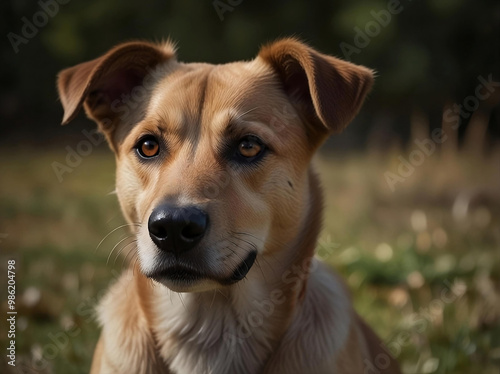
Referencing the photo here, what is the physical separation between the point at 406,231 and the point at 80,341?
434 centimetres

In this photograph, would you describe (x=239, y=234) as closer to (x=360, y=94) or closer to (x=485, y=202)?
(x=360, y=94)

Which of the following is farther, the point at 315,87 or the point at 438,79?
the point at 438,79

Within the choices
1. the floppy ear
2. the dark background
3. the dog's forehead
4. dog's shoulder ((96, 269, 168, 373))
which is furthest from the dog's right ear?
the dark background

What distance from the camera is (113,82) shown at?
392cm

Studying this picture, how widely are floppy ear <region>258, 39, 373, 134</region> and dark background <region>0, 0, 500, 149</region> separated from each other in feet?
24.4

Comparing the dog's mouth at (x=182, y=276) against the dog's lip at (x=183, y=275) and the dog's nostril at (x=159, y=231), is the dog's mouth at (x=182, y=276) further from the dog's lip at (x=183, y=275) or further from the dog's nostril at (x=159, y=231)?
the dog's nostril at (x=159, y=231)

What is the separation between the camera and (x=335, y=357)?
3.37 m

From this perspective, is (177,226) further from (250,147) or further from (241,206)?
(250,147)

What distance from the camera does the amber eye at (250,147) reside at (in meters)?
3.39

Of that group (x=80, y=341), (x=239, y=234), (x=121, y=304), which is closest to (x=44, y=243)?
(x=80, y=341)

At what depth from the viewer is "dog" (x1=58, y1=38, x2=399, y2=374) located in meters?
3.33

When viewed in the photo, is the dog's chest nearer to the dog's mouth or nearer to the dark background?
the dog's mouth

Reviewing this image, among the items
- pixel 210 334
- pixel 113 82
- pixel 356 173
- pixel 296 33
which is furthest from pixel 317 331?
pixel 296 33

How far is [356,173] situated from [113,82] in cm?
632
